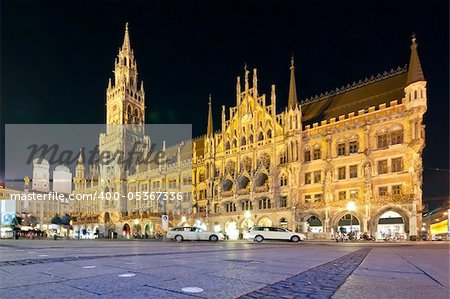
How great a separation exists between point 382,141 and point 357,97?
8.98 metres

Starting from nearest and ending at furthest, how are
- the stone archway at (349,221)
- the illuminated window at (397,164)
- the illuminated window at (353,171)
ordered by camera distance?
the illuminated window at (397,164), the stone archway at (349,221), the illuminated window at (353,171)

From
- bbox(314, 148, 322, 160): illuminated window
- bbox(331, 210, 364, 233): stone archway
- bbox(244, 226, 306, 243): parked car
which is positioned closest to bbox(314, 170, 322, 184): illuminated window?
bbox(314, 148, 322, 160): illuminated window

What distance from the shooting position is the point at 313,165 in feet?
168

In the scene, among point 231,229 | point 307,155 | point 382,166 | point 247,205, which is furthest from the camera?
point 231,229

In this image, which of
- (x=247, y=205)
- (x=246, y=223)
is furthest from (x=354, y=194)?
(x=246, y=223)

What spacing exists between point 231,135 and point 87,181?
200 ft

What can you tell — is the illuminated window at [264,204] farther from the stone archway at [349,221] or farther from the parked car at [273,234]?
the parked car at [273,234]

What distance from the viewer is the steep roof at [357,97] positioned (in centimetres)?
4775

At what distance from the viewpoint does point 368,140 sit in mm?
45844

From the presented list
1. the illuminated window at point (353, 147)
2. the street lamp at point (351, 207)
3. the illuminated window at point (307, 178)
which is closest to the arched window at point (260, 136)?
the illuminated window at point (307, 178)

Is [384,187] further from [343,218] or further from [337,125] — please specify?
[337,125]

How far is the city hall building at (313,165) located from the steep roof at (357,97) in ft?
0.53

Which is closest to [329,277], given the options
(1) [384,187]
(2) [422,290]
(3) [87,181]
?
(2) [422,290]

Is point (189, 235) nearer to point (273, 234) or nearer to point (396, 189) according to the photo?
point (273, 234)
